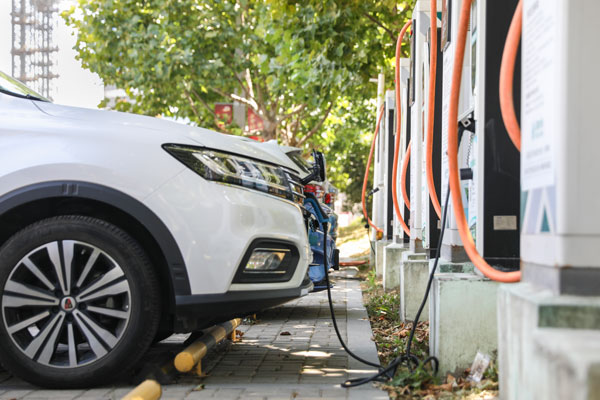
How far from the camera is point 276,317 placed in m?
8.20

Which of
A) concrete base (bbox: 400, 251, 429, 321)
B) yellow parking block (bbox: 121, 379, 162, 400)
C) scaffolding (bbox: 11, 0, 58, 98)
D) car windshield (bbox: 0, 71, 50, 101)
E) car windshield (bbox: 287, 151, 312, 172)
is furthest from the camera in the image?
scaffolding (bbox: 11, 0, 58, 98)

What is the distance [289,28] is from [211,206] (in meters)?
8.53

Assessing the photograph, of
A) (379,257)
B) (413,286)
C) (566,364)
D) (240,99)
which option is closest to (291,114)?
(240,99)

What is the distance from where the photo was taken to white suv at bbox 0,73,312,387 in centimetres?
440

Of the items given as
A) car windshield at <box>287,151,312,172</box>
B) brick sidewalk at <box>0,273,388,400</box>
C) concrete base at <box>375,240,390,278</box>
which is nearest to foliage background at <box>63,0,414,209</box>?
concrete base at <box>375,240,390,278</box>

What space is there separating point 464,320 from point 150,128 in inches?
81.4

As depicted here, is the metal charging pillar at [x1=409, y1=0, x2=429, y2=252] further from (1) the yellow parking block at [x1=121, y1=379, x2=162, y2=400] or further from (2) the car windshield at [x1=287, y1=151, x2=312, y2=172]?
(1) the yellow parking block at [x1=121, y1=379, x2=162, y2=400]

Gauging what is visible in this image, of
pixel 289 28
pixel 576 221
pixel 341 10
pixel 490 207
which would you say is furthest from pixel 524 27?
pixel 289 28

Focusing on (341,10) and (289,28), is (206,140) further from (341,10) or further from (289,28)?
(289,28)

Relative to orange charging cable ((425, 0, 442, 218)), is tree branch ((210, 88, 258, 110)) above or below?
above

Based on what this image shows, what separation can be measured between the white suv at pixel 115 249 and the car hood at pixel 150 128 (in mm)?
21

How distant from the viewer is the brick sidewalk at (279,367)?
4.34 metres

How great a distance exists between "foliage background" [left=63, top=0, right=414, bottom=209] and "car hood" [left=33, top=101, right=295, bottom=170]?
6281 mm

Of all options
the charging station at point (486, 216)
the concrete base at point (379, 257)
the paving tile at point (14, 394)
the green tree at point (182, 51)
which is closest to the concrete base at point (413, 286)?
the charging station at point (486, 216)
